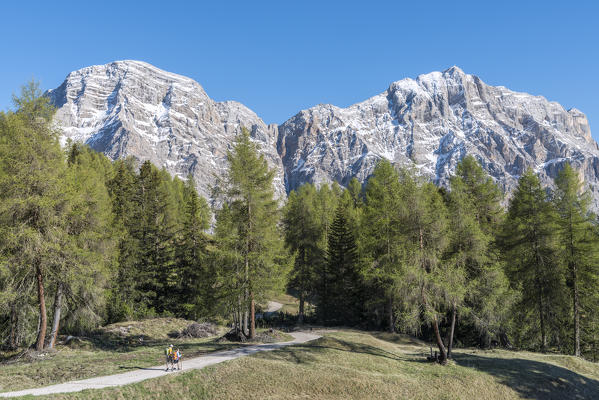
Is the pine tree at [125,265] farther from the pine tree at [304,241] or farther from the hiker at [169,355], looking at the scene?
the pine tree at [304,241]

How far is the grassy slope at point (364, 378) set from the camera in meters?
13.8

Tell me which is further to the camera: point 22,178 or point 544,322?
point 544,322

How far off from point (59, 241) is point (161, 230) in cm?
1725

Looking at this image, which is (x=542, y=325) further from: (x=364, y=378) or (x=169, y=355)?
(x=169, y=355)

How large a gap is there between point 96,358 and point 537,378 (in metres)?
22.9

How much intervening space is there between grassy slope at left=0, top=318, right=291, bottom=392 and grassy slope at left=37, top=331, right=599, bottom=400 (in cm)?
300

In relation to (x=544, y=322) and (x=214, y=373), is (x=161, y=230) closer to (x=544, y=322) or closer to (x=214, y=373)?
(x=214, y=373)

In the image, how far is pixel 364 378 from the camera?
53.5 ft

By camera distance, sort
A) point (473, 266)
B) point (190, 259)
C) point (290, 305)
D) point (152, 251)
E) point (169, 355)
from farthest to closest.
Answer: point (290, 305), point (190, 259), point (152, 251), point (473, 266), point (169, 355)

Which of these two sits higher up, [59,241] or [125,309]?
[59,241]

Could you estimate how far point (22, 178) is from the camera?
15.7 metres

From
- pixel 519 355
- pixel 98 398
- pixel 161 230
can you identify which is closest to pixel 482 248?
pixel 519 355

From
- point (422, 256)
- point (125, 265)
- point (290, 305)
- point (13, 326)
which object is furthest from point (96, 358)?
point (290, 305)

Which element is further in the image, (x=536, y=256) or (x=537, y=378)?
(x=536, y=256)
